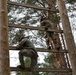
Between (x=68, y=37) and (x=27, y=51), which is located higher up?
(x=68, y=37)

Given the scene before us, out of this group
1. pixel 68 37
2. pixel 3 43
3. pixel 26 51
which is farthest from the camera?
pixel 68 37

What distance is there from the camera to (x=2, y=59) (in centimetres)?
305

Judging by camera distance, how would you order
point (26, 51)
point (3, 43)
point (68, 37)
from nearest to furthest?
point (3, 43)
point (26, 51)
point (68, 37)

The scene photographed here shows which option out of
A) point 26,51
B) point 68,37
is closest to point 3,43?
point 26,51

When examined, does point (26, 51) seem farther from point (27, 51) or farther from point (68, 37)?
point (68, 37)

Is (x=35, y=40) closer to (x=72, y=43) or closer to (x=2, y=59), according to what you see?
(x=72, y=43)

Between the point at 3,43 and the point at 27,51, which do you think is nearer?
the point at 3,43

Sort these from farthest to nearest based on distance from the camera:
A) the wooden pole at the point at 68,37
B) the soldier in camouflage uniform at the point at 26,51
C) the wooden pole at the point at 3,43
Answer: the wooden pole at the point at 68,37 < the soldier in camouflage uniform at the point at 26,51 < the wooden pole at the point at 3,43

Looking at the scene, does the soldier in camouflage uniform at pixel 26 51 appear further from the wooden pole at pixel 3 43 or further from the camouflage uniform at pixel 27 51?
the wooden pole at pixel 3 43

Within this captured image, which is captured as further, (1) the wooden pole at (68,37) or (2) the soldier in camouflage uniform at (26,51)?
(1) the wooden pole at (68,37)

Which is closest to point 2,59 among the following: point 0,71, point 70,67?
point 0,71

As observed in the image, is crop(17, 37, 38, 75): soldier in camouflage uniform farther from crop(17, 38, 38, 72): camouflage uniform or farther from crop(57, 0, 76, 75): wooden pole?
crop(57, 0, 76, 75): wooden pole

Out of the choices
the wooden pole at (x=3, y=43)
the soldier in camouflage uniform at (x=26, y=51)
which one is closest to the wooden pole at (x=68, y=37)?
the soldier in camouflage uniform at (x=26, y=51)

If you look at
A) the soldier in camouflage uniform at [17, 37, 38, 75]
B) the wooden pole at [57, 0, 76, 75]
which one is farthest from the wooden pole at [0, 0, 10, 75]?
the wooden pole at [57, 0, 76, 75]
